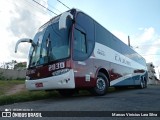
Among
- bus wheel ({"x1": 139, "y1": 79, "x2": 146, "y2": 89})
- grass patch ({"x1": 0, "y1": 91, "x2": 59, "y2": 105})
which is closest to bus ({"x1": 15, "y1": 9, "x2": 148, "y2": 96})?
grass patch ({"x1": 0, "y1": 91, "x2": 59, "y2": 105})

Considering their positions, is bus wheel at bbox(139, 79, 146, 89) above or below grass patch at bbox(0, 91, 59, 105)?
above

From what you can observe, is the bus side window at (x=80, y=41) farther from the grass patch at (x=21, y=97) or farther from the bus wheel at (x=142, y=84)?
the bus wheel at (x=142, y=84)

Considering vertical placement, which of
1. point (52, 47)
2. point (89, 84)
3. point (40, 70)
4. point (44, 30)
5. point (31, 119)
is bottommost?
point (31, 119)

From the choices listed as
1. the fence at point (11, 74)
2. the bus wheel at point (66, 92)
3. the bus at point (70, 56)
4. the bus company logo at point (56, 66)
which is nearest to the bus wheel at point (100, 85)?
the bus at point (70, 56)

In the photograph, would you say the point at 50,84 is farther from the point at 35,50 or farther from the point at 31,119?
the point at 31,119

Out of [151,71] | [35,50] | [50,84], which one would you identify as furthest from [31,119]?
[151,71]

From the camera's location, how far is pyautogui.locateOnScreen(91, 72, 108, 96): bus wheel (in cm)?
976

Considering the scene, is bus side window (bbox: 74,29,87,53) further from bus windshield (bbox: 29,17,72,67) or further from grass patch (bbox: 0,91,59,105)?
grass patch (bbox: 0,91,59,105)

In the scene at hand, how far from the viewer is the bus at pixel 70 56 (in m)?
8.38

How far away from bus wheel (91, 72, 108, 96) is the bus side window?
1.56 metres

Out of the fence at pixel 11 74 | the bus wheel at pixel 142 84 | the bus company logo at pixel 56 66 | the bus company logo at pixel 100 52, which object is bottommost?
the bus wheel at pixel 142 84

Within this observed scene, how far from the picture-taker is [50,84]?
8.41m

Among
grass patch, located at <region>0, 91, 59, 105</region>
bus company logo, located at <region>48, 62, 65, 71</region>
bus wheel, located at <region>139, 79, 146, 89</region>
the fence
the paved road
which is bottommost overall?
the paved road

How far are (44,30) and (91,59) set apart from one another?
2.24 meters
